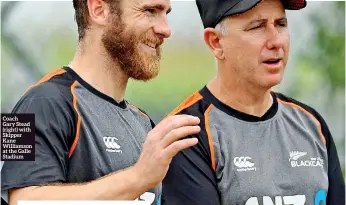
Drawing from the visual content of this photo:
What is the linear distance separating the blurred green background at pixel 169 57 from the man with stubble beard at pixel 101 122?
0.22m

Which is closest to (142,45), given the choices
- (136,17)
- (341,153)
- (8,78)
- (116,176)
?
(136,17)

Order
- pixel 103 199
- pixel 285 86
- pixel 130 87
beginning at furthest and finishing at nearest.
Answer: pixel 285 86 → pixel 130 87 → pixel 103 199

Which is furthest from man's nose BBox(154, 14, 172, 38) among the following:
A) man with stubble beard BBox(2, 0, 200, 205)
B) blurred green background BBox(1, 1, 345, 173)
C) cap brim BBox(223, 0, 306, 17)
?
blurred green background BBox(1, 1, 345, 173)

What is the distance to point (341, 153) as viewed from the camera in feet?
5.90

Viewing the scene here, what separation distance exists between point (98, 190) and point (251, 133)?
353mm

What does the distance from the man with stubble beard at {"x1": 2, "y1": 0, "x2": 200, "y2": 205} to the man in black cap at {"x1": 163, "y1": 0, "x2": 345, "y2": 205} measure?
0.10 metres

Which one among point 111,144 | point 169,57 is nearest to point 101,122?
point 111,144

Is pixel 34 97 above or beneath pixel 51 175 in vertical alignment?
above

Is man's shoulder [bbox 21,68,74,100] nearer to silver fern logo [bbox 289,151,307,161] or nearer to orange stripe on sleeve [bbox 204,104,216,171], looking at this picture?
orange stripe on sleeve [bbox 204,104,216,171]

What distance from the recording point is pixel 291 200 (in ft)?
4.47

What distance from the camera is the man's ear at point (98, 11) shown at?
4.49 ft

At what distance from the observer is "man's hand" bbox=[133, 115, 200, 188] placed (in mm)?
1079

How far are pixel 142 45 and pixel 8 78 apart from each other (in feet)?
1.36

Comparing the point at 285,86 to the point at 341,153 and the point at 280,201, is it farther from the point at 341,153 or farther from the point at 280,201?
the point at 280,201
